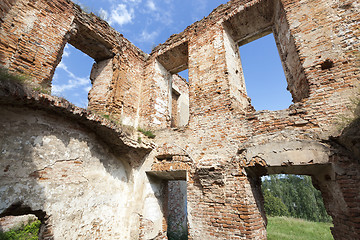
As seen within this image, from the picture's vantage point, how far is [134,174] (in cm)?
475

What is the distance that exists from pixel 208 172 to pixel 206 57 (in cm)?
334

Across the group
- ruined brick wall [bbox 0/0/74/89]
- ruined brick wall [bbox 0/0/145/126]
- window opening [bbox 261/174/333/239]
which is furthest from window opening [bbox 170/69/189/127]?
window opening [bbox 261/174/333/239]

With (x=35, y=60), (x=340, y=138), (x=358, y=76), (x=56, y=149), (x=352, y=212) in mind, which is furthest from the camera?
(x=35, y=60)

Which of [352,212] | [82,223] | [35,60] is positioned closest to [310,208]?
[352,212]

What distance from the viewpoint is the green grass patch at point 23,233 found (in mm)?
5943

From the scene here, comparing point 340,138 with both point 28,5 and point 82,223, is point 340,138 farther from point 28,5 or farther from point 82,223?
point 28,5

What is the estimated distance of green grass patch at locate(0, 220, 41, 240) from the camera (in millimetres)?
5943

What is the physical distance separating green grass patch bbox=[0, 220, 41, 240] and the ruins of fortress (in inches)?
189

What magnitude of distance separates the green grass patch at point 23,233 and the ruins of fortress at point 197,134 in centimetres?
481

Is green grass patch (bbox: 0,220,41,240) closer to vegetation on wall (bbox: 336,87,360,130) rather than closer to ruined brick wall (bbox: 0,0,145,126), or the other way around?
ruined brick wall (bbox: 0,0,145,126)

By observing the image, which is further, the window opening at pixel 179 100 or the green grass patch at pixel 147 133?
the window opening at pixel 179 100

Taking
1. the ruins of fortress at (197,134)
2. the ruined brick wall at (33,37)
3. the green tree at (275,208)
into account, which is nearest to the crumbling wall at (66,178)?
the ruins of fortress at (197,134)

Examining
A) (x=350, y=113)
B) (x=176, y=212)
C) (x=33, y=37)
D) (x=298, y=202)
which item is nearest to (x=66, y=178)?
(x=33, y=37)

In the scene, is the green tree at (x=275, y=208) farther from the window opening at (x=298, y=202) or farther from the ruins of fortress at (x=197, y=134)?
the ruins of fortress at (x=197, y=134)
